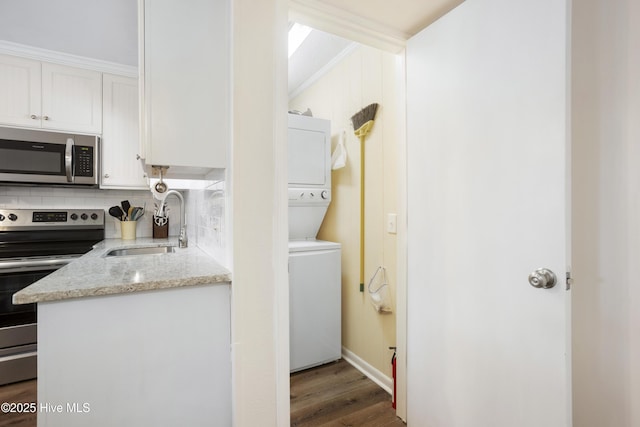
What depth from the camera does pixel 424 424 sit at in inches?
56.7

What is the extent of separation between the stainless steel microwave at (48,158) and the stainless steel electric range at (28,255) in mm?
310

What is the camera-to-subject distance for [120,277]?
1109 mm

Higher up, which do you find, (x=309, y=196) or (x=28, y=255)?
(x=309, y=196)

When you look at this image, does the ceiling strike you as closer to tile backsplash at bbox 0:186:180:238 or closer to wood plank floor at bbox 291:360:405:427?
wood plank floor at bbox 291:360:405:427

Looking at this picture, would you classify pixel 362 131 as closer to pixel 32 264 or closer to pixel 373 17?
pixel 373 17

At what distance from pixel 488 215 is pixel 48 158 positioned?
2.93 m

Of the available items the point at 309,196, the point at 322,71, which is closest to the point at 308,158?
the point at 309,196

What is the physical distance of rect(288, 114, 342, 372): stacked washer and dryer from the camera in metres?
2.09

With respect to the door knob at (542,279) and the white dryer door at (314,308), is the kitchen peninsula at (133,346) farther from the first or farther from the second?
the door knob at (542,279)

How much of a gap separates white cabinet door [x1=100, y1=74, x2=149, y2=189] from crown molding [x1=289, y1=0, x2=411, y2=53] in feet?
6.27

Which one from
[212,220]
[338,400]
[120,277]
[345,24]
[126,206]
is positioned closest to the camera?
[120,277]

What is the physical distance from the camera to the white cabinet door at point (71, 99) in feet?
7.30

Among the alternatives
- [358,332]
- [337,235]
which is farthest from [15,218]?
[358,332]

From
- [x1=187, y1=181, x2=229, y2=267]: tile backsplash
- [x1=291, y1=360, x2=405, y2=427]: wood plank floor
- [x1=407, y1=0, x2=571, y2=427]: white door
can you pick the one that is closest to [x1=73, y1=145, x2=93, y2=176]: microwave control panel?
[x1=187, y1=181, x2=229, y2=267]: tile backsplash
